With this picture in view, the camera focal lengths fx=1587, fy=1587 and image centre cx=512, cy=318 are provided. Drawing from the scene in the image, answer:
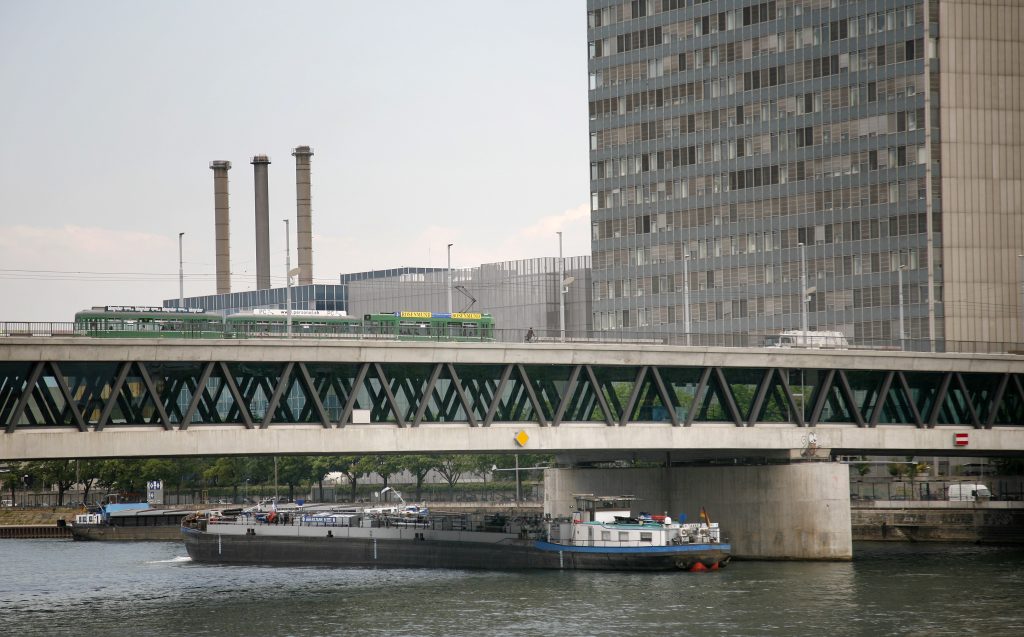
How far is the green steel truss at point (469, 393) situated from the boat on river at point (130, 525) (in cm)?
5077

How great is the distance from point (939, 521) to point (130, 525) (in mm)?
82408

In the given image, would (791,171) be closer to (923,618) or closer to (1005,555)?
(1005,555)

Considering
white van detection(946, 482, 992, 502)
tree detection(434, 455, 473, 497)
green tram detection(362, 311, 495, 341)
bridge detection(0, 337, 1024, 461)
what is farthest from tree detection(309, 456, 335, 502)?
green tram detection(362, 311, 495, 341)

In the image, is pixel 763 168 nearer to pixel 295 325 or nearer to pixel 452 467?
pixel 452 467

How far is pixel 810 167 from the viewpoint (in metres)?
167

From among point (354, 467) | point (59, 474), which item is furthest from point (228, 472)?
point (59, 474)

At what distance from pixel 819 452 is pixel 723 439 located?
21.5 ft

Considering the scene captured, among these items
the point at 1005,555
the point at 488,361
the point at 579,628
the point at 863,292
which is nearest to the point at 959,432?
the point at 1005,555

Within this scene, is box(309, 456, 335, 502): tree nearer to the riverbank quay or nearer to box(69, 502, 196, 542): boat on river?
box(69, 502, 196, 542): boat on river

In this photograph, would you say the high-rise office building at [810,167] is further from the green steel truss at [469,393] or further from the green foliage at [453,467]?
the green steel truss at [469,393]

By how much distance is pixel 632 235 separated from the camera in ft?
605

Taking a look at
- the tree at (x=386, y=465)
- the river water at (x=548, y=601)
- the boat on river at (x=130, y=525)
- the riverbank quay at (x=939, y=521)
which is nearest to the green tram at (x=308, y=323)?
the river water at (x=548, y=601)

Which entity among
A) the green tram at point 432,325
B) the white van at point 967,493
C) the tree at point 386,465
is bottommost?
the white van at point 967,493

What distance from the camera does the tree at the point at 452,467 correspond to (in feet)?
585
